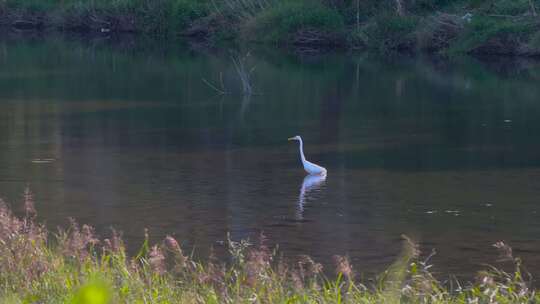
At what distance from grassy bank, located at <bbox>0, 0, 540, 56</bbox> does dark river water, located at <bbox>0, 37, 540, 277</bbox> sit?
15.7 ft

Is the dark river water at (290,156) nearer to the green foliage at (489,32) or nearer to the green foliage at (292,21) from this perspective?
the green foliage at (489,32)

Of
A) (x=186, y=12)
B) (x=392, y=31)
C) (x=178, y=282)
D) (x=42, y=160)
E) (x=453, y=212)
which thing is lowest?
(x=453, y=212)

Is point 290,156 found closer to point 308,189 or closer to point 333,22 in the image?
point 308,189

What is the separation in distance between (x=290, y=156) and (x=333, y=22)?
83.1ft

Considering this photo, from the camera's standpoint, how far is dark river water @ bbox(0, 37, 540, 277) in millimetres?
12906

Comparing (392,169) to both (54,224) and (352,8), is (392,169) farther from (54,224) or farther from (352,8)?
(352,8)

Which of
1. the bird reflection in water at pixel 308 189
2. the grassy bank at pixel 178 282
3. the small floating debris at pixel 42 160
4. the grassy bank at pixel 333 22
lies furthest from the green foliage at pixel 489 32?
the grassy bank at pixel 178 282

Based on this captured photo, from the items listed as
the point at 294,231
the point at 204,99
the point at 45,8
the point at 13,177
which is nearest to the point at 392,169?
the point at 294,231

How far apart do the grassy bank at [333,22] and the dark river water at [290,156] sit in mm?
4771

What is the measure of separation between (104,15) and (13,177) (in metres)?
36.0

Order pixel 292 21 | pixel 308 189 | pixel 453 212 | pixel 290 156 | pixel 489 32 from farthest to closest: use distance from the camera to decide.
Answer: pixel 292 21
pixel 489 32
pixel 290 156
pixel 308 189
pixel 453 212

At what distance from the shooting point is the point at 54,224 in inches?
507

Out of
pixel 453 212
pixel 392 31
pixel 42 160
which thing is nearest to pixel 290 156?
pixel 42 160

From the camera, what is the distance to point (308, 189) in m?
15.5
